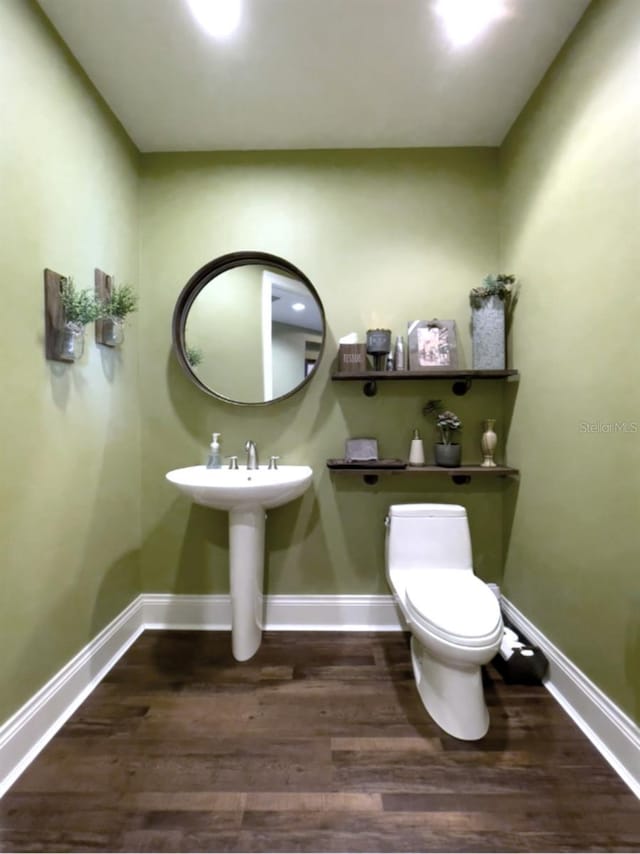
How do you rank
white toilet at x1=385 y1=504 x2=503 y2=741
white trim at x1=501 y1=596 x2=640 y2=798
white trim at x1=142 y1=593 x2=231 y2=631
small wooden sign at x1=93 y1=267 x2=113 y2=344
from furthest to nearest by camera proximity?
white trim at x1=142 y1=593 x2=231 y2=631, small wooden sign at x1=93 y1=267 x2=113 y2=344, white toilet at x1=385 y1=504 x2=503 y2=741, white trim at x1=501 y1=596 x2=640 y2=798

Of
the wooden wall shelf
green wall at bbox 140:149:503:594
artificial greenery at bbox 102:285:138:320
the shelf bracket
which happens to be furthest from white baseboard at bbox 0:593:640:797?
artificial greenery at bbox 102:285:138:320

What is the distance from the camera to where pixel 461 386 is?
2.01m

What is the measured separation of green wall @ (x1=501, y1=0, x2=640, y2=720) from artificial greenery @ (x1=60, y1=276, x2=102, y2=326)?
6.07 feet

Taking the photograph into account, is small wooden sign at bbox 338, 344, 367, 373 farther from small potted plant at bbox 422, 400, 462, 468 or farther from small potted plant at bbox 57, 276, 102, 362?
small potted plant at bbox 57, 276, 102, 362

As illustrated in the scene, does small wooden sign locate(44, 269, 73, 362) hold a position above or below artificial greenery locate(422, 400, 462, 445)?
above

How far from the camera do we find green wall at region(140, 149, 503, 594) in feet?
6.63

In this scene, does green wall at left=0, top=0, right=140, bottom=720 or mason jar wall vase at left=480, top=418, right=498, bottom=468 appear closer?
green wall at left=0, top=0, right=140, bottom=720

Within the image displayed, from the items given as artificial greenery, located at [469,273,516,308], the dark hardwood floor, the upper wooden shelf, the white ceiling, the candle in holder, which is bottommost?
the dark hardwood floor

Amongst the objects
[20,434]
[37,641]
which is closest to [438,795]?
[37,641]

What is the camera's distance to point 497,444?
6.73 feet

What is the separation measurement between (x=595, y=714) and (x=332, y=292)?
206 cm

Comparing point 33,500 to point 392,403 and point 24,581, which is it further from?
point 392,403

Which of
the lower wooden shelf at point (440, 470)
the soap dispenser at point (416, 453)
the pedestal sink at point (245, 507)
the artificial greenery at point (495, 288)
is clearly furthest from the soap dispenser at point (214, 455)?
the artificial greenery at point (495, 288)

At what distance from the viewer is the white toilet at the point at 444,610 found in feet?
4.34
